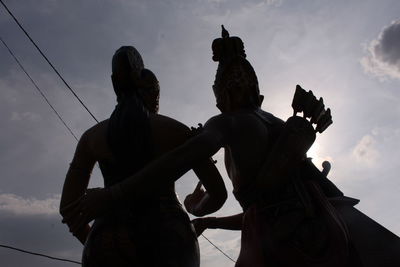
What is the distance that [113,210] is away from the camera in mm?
2160

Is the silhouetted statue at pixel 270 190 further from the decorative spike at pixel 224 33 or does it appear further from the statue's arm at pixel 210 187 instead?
the decorative spike at pixel 224 33

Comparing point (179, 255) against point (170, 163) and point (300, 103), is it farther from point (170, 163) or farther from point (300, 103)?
point (300, 103)

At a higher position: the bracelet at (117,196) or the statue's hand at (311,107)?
the statue's hand at (311,107)

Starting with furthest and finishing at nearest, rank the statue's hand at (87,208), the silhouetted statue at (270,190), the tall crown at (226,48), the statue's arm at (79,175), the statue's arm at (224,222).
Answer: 1. the tall crown at (226,48)
2. the statue's arm at (224,222)
3. the statue's arm at (79,175)
4. the silhouetted statue at (270,190)
5. the statue's hand at (87,208)

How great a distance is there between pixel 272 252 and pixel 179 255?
0.60m

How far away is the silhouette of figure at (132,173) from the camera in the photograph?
7.06ft

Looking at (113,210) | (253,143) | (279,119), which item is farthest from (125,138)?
(279,119)

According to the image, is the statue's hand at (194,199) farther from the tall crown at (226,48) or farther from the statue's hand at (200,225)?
the tall crown at (226,48)

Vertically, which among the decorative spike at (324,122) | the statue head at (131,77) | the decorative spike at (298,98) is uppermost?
the statue head at (131,77)

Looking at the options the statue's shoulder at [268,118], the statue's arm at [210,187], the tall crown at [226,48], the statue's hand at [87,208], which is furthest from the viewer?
the tall crown at [226,48]

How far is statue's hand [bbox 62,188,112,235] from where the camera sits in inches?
82.4

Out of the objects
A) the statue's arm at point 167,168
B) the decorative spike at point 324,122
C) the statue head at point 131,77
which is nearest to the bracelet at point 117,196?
the statue's arm at point 167,168

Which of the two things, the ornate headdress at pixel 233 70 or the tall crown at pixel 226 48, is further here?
the tall crown at pixel 226 48

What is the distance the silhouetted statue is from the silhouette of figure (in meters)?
0.12
